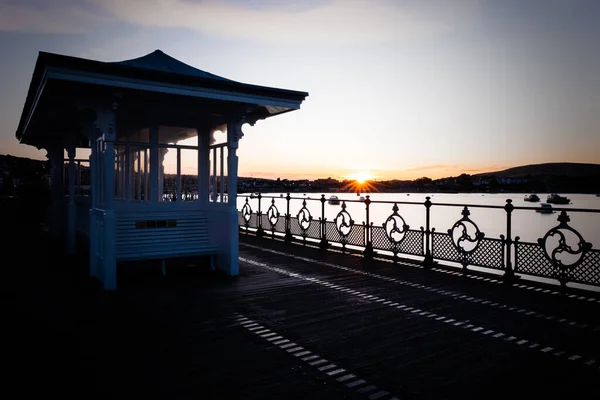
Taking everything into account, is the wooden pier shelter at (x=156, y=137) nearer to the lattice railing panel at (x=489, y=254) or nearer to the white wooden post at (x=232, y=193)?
the white wooden post at (x=232, y=193)

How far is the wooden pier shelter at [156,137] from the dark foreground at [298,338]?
31.3 inches

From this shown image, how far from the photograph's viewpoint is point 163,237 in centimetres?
764

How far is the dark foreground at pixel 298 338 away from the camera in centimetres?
330

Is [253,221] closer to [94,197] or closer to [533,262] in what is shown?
[94,197]

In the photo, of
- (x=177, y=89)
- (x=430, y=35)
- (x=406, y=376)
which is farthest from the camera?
(x=430, y=35)

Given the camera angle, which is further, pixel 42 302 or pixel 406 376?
pixel 42 302

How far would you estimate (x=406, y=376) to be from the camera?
3484 millimetres

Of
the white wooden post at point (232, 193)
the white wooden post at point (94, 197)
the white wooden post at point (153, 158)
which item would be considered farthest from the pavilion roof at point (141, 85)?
the white wooden post at point (153, 158)

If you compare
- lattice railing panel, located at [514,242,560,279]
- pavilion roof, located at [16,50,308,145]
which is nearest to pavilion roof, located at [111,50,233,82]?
pavilion roof, located at [16,50,308,145]

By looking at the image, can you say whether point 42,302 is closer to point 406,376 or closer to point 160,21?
point 406,376

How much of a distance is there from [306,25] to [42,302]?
9.03 meters

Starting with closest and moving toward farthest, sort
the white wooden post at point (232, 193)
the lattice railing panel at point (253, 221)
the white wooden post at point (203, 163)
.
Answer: the white wooden post at point (232, 193)
the white wooden post at point (203, 163)
the lattice railing panel at point (253, 221)

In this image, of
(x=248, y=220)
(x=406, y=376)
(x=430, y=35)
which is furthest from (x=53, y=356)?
(x=430, y=35)

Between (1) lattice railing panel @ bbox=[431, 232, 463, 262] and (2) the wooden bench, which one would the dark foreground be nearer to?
(2) the wooden bench
